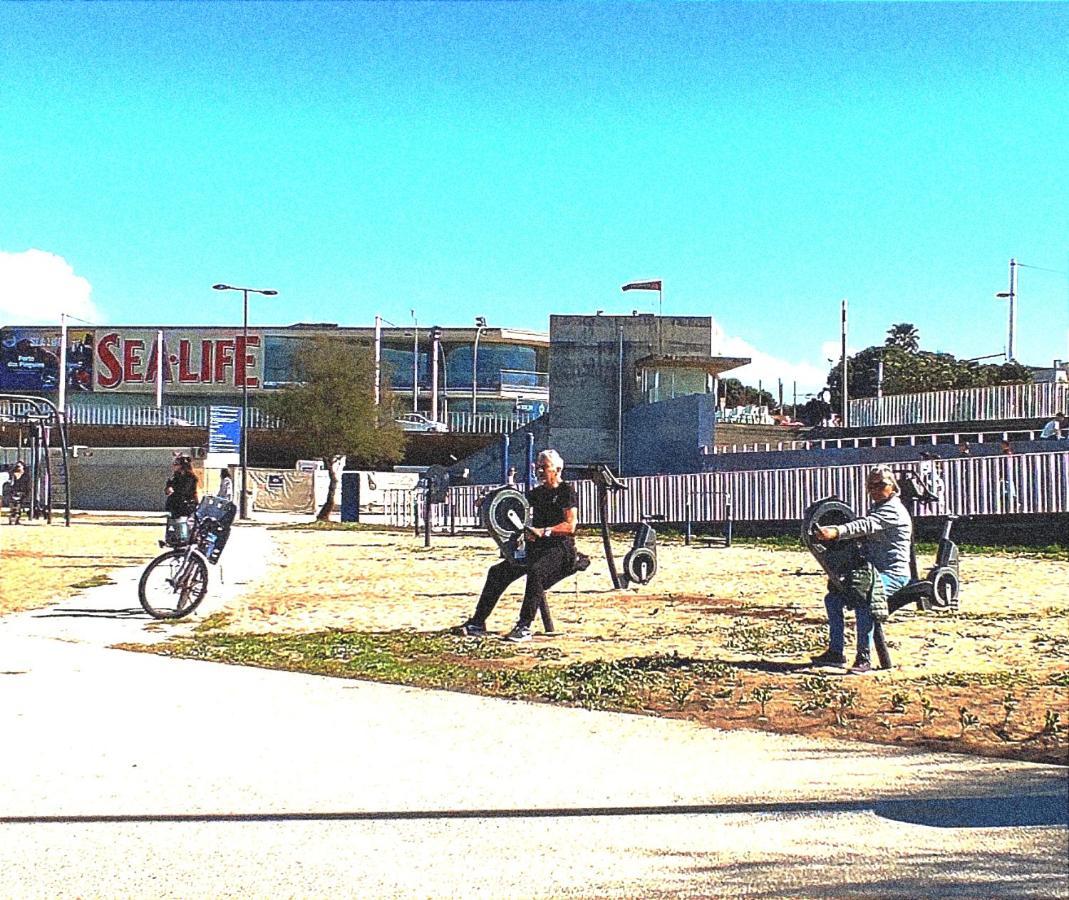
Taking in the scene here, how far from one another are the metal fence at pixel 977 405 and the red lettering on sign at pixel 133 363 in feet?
149

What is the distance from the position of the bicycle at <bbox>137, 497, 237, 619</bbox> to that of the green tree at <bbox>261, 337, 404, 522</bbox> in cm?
4217

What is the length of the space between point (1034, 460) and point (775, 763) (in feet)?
68.8

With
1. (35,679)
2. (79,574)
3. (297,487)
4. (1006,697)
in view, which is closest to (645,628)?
(1006,697)

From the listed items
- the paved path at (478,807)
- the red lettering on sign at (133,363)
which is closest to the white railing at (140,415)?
the red lettering on sign at (133,363)

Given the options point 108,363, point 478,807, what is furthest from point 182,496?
point 108,363

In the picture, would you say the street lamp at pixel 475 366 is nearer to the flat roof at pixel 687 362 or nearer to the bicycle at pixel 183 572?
the flat roof at pixel 687 362

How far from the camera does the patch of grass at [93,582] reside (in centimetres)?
1633

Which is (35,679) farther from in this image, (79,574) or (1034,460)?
(1034,460)

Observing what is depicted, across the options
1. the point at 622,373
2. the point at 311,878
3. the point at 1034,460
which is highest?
the point at 622,373

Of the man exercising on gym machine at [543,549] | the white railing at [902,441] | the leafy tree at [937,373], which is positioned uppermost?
the leafy tree at [937,373]

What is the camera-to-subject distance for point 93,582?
1695 centimetres

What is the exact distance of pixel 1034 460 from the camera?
25641 millimetres

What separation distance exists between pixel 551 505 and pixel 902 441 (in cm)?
3192

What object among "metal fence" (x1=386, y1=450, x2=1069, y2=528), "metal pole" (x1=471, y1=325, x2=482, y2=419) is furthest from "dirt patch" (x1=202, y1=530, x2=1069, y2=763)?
"metal pole" (x1=471, y1=325, x2=482, y2=419)
